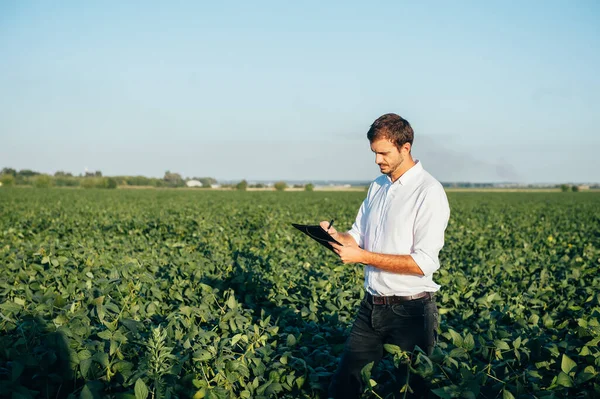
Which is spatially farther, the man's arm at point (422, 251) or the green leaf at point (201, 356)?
the man's arm at point (422, 251)

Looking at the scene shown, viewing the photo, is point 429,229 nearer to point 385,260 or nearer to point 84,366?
point 385,260

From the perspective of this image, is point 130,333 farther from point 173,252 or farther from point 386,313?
point 173,252

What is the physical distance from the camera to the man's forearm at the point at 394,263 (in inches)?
124

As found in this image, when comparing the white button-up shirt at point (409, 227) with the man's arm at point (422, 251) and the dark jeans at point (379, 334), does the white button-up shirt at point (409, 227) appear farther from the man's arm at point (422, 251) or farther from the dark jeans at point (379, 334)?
the dark jeans at point (379, 334)

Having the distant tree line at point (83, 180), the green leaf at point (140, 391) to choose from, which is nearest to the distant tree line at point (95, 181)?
the distant tree line at point (83, 180)

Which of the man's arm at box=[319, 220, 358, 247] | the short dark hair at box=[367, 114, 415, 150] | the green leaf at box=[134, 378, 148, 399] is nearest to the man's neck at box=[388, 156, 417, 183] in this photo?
the short dark hair at box=[367, 114, 415, 150]

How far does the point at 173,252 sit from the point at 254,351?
16.3ft

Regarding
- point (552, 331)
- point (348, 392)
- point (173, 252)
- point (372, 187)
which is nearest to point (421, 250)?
point (372, 187)

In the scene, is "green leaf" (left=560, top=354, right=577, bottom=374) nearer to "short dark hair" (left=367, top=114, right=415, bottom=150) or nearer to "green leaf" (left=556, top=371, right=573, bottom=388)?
"green leaf" (left=556, top=371, right=573, bottom=388)

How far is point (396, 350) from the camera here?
2.76 metres

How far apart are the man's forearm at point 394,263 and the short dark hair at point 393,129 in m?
0.67

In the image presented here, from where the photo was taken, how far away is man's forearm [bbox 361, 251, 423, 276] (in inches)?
124

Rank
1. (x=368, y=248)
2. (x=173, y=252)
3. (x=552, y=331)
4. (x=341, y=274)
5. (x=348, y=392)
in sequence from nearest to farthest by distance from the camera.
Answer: (x=348, y=392) → (x=368, y=248) → (x=552, y=331) → (x=341, y=274) → (x=173, y=252)

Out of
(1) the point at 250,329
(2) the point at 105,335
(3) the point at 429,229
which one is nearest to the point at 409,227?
(3) the point at 429,229
